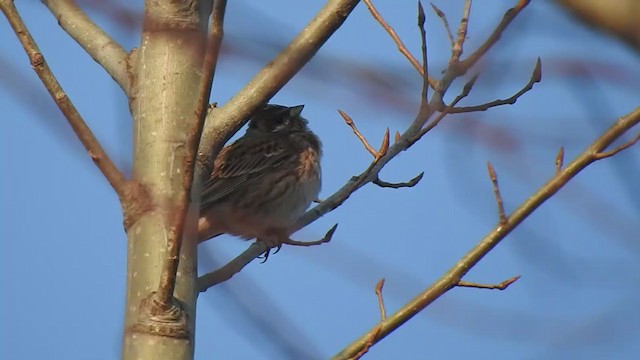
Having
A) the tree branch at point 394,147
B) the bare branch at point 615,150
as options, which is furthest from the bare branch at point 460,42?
the bare branch at point 615,150

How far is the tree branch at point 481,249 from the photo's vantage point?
3105mm

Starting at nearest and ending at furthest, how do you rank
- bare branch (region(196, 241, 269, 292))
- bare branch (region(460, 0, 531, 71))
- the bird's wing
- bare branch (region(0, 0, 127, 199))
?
bare branch (region(460, 0, 531, 71)) < bare branch (region(0, 0, 127, 199)) < bare branch (region(196, 241, 269, 292)) < the bird's wing

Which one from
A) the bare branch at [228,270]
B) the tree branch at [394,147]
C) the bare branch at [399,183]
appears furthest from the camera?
the bare branch at [399,183]

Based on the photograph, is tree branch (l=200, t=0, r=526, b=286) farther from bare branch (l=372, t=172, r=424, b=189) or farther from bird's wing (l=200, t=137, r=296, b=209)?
bird's wing (l=200, t=137, r=296, b=209)

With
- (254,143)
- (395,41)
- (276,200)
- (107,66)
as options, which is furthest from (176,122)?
(254,143)

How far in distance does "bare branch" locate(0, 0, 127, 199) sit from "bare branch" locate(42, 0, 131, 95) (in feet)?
1.15

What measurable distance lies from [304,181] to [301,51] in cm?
433

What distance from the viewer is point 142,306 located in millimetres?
3244

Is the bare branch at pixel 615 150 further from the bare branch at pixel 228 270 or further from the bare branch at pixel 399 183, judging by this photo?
the bare branch at pixel 399 183

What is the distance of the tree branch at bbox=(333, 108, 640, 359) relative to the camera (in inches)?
122

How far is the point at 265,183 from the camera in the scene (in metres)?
7.65

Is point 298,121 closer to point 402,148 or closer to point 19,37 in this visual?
point 402,148

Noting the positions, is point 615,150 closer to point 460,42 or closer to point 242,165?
point 460,42

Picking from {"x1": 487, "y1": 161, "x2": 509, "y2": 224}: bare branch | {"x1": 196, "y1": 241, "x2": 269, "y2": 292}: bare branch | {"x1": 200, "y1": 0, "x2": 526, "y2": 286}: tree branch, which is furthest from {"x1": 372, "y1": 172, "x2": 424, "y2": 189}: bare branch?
{"x1": 487, "y1": 161, "x2": 509, "y2": 224}: bare branch
